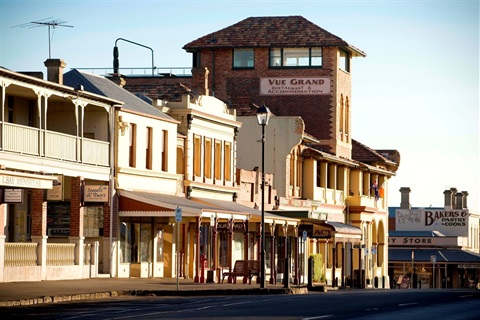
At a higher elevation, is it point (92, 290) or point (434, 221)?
point (434, 221)

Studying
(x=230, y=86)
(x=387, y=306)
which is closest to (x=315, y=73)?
(x=230, y=86)

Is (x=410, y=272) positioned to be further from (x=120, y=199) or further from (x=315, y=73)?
(x=120, y=199)

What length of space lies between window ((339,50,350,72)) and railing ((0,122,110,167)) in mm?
34278

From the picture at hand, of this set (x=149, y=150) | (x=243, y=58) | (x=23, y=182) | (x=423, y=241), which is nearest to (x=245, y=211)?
(x=149, y=150)

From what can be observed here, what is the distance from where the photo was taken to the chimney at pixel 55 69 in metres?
47.2

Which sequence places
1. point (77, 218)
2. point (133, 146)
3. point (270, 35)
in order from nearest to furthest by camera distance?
1. point (77, 218)
2. point (133, 146)
3. point (270, 35)

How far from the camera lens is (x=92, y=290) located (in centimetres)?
3650

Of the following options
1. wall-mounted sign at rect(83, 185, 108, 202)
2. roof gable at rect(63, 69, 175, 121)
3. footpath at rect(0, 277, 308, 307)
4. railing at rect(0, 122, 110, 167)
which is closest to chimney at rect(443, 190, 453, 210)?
roof gable at rect(63, 69, 175, 121)

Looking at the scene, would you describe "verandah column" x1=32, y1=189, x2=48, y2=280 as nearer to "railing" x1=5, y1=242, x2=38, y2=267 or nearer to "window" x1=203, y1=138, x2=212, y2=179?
"railing" x1=5, y1=242, x2=38, y2=267

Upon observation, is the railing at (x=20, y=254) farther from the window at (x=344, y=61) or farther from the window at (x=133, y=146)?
the window at (x=344, y=61)

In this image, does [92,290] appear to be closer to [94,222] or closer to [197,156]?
[94,222]

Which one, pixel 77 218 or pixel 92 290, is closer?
pixel 92 290

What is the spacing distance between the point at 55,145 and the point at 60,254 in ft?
12.2

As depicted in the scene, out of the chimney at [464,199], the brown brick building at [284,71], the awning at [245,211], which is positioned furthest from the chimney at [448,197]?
the awning at [245,211]
